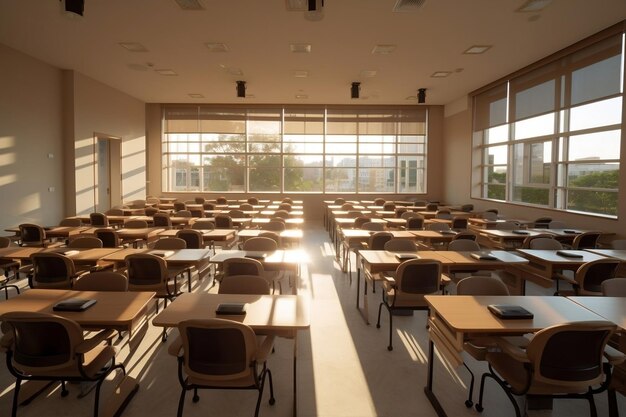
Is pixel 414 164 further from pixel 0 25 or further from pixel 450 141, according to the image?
pixel 0 25

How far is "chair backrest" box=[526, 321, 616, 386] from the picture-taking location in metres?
2.47

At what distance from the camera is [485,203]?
41.3 feet

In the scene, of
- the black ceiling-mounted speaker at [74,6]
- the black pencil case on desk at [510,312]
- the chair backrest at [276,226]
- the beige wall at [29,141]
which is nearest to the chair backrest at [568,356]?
the black pencil case on desk at [510,312]

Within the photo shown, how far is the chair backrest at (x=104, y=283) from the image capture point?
3.69 meters

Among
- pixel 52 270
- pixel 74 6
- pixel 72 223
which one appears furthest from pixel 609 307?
pixel 72 223

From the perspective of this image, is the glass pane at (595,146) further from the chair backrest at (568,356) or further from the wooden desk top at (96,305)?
the wooden desk top at (96,305)

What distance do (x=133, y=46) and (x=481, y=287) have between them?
8.39 m

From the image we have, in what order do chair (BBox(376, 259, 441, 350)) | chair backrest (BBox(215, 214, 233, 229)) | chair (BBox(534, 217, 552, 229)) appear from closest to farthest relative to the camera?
chair (BBox(376, 259, 441, 350)) < chair backrest (BBox(215, 214, 233, 229)) < chair (BBox(534, 217, 552, 229))

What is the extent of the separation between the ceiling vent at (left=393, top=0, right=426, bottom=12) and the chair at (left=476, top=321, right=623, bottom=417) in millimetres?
5501

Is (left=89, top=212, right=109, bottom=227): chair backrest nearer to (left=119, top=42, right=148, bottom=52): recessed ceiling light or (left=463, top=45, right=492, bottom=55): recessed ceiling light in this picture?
(left=119, top=42, right=148, bottom=52): recessed ceiling light

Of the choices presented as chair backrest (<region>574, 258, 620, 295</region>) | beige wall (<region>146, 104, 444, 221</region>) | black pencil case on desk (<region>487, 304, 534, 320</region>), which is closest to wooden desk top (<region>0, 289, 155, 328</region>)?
black pencil case on desk (<region>487, 304, 534, 320</region>)

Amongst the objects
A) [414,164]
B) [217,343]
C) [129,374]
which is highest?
[414,164]

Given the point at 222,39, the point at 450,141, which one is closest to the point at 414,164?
the point at 450,141

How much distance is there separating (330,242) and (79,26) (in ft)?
22.9
